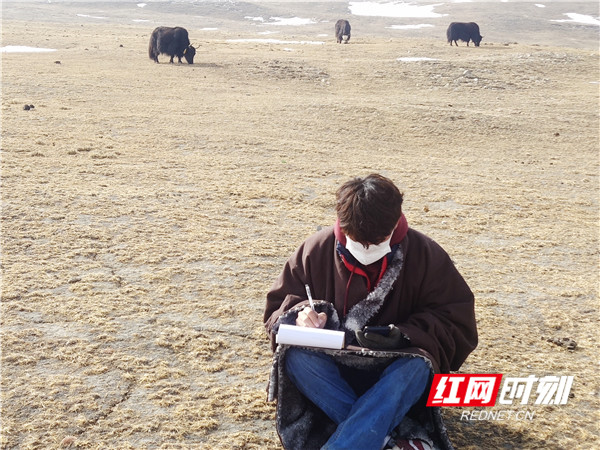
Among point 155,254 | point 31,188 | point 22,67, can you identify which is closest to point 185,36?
point 22,67

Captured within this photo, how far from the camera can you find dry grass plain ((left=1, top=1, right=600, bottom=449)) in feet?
10.8

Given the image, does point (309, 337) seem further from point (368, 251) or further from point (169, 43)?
point (169, 43)

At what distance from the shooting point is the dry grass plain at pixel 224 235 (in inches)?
129

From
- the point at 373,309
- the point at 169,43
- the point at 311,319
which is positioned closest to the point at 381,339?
the point at 373,309

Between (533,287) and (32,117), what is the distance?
7304 mm

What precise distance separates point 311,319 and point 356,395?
0.39 metres

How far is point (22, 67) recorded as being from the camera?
49.5 ft

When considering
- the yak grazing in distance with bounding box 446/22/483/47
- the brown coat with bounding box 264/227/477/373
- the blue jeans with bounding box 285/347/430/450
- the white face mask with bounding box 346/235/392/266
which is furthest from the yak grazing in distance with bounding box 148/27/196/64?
the blue jeans with bounding box 285/347/430/450

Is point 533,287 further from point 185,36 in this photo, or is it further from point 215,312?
point 185,36

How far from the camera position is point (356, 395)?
295 centimetres

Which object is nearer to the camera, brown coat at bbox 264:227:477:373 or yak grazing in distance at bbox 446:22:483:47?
brown coat at bbox 264:227:477:373

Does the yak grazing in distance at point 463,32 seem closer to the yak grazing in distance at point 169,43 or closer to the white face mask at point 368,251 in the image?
the yak grazing in distance at point 169,43

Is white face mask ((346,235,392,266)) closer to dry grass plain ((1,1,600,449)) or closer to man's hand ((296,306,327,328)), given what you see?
man's hand ((296,306,327,328))

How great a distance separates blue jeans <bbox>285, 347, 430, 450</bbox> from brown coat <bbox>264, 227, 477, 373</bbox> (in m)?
0.14
